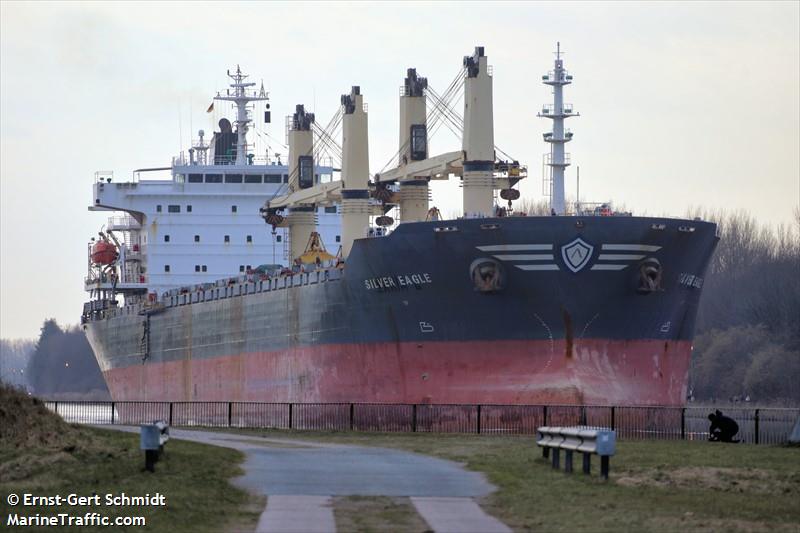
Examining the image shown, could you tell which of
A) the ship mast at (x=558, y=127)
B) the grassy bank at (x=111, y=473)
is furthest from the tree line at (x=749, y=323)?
the grassy bank at (x=111, y=473)

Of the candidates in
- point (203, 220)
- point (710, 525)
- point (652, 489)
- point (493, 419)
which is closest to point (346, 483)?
point (652, 489)

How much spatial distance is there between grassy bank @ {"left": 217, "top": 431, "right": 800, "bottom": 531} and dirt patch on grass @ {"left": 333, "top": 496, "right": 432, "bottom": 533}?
1004mm

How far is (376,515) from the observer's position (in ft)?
54.5

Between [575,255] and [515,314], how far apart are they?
2191 mm

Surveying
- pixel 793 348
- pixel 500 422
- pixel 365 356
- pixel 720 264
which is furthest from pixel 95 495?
pixel 720 264

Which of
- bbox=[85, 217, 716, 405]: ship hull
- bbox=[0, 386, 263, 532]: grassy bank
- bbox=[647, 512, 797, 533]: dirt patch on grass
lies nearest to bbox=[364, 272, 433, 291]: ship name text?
bbox=[85, 217, 716, 405]: ship hull

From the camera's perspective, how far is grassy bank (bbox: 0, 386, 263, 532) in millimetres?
16250

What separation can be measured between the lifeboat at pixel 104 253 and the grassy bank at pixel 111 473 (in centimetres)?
4414

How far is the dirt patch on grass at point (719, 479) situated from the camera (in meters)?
19.5

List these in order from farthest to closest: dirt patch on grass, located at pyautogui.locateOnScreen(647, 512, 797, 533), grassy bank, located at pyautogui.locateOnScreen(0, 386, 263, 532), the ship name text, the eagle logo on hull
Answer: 1. the ship name text
2. the eagle logo on hull
3. grassy bank, located at pyautogui.locateOnScreen(0, 386, 263, 532)
4. dirt patch on grass, located at pyautogui.locateOnScreen(647, 512, 797, 533)

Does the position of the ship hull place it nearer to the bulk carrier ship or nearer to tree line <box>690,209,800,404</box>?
the bulk carrier ship

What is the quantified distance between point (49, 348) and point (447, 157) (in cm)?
10850

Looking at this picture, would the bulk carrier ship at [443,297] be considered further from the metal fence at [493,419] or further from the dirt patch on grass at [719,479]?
the dirt patch on grass at [719,479]

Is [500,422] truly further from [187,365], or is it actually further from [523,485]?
[187,365]
